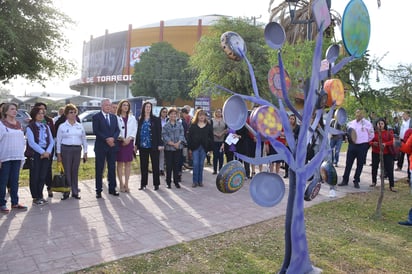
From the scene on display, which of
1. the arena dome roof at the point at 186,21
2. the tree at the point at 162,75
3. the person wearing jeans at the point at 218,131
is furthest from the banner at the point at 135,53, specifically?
the person wearing jeans at the point at 218,131

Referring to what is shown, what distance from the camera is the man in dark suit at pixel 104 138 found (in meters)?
6.51

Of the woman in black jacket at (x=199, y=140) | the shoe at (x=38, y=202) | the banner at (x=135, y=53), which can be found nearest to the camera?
the shoe at (x=38, y=202)

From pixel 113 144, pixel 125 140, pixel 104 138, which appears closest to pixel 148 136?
pixel 125 140

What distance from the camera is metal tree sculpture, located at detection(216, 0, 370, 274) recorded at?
10.9ft

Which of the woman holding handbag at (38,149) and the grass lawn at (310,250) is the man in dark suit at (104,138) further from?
the grass lawn at (310,250)

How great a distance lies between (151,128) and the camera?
7320 mm

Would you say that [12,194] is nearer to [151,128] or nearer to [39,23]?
[151,128]

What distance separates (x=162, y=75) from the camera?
4222cm

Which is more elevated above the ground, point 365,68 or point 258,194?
point 365,68

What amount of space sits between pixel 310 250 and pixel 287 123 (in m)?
1.88

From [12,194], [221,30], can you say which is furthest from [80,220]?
[221,30]

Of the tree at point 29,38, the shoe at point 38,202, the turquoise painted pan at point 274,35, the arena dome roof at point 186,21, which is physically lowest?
the shoe at point 38,202

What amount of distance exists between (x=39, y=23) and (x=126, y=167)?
336 inches

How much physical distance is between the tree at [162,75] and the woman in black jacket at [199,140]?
34932 mm
